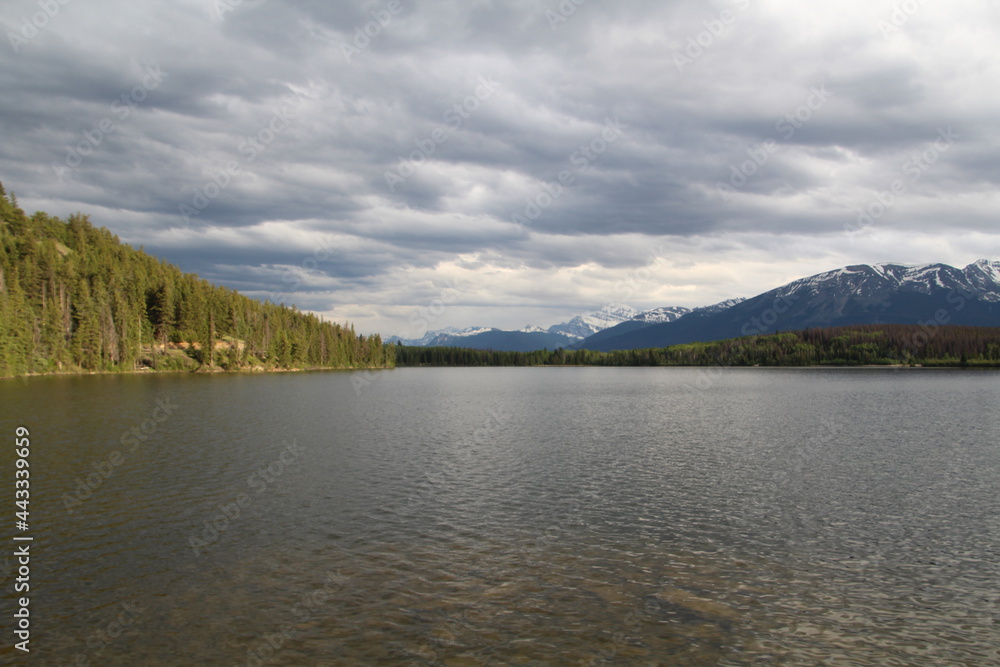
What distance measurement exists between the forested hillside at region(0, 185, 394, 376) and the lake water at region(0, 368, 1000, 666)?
107 meters

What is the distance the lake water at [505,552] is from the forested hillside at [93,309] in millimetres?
107089

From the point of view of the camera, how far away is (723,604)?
56.4 ft

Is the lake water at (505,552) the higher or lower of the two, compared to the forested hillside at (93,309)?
lower

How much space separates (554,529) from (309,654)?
13.1 m

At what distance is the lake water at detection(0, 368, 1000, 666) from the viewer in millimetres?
14867

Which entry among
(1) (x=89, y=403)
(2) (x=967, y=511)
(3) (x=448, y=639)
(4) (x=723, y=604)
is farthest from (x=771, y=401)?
(1) (x=89, y=403)

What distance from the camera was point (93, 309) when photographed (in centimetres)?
14338

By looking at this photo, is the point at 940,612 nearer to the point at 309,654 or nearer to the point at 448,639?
the point at 448,639
